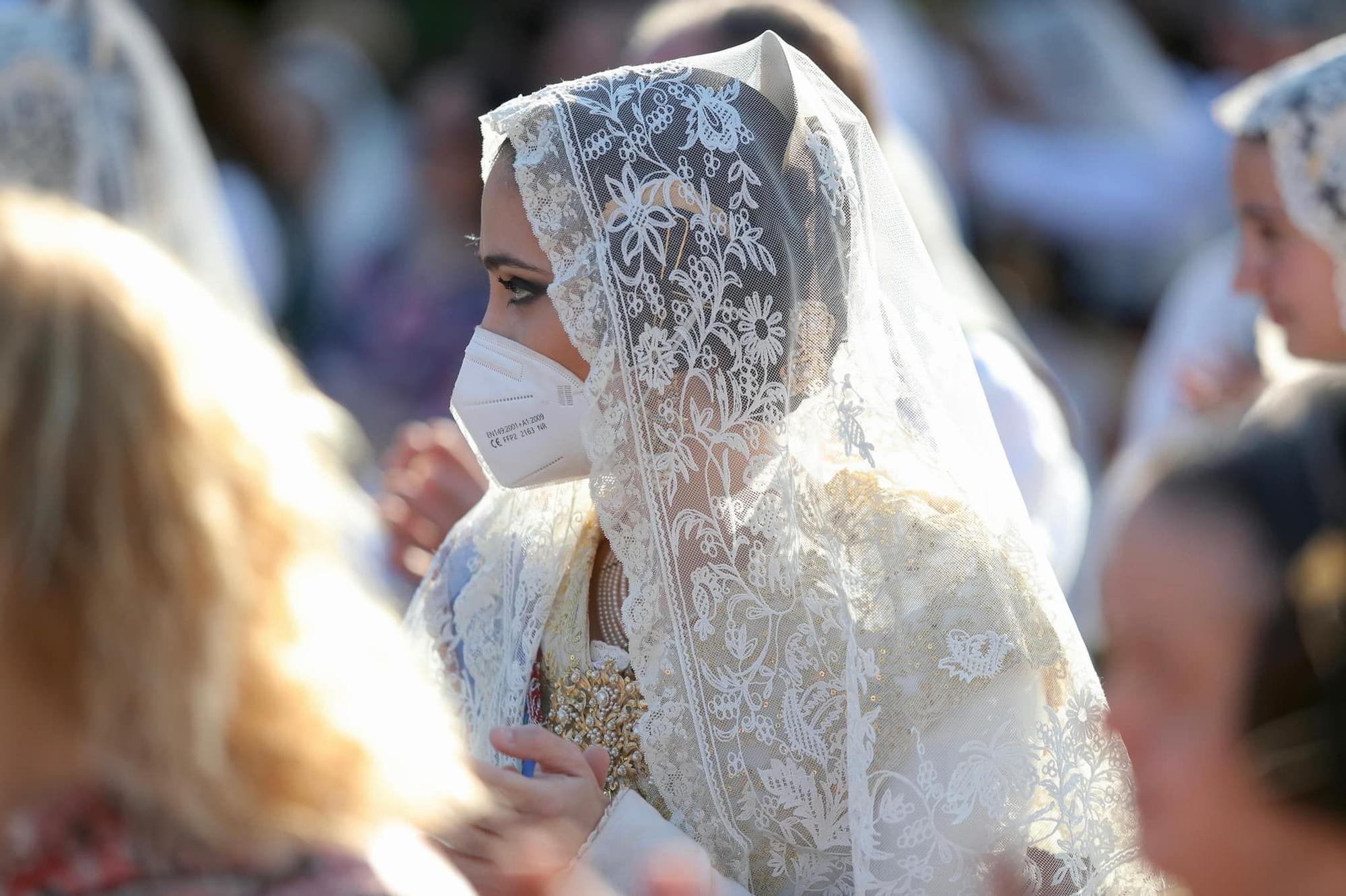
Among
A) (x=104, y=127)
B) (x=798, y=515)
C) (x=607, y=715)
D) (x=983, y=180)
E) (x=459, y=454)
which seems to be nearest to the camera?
(x=798, y=515)

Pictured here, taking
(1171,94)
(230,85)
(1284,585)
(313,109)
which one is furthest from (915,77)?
(1284,585)

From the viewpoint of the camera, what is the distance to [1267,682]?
1.49 meters

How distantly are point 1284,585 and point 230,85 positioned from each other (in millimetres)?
7087

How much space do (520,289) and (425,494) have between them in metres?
0.78

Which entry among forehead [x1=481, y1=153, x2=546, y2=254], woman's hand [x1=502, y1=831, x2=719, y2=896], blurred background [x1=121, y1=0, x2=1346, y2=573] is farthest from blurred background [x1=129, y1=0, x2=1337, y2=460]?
woman's hand [x1=502, y1=831, x2=719, y2=896]

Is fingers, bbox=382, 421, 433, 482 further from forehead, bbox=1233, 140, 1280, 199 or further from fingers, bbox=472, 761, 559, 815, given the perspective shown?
forehead, bbox=1233, 140, 1280, 199

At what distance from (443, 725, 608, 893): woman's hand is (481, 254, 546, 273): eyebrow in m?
0.78

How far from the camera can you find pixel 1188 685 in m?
1.54

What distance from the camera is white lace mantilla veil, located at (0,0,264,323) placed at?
3734 mm

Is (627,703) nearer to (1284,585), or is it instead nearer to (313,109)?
(1284,585)

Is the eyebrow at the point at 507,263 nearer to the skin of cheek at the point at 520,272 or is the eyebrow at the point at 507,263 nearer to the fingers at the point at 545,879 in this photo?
the skin of cheek at the point at 520,272

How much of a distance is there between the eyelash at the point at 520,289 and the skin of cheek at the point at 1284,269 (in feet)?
4.90

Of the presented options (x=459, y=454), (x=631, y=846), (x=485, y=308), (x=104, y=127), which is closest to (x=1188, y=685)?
(x=631, y=846)

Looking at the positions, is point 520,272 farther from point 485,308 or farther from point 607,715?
point 485,308
